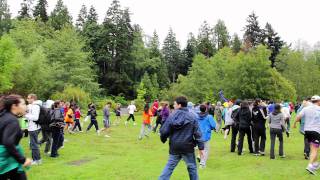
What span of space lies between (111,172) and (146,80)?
2784 inches

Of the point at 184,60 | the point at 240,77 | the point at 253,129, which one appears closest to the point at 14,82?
the point at 240,77

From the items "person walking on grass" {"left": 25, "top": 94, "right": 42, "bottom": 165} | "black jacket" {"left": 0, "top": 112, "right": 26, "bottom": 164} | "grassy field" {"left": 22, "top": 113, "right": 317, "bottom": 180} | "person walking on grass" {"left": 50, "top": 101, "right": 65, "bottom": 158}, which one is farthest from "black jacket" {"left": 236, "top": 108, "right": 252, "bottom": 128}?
"black jacket" {"left": 0, "top": 112, "right": 26, "bottom": 164}

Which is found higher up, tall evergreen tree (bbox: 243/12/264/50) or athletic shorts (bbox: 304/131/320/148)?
tall evergreen tree (bbox: 243/12/264/50)

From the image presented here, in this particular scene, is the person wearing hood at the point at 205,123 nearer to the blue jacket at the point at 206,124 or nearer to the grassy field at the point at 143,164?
the blue jacket at the point at 206,124

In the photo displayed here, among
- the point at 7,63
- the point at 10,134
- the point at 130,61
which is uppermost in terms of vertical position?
the point at 130,61

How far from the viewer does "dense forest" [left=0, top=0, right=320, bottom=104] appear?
51000 mm

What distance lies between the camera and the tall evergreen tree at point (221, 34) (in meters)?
100

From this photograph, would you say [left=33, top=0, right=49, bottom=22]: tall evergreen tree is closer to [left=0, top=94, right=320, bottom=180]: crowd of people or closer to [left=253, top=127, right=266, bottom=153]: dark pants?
[left=0, top=94, right=320, bottom=180]: crowd of people

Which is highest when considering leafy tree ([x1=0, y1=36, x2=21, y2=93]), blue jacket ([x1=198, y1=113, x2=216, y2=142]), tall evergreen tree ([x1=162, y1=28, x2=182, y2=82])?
tall evergreen tree ([x1=162, y1=28, x2=182, y2=82])

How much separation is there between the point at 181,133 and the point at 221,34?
95152 mm

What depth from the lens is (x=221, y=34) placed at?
332 ft

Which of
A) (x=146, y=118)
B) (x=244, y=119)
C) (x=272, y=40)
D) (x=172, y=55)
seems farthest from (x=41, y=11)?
(x=244, y=119)

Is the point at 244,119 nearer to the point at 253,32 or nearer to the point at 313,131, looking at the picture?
the point at 313,131

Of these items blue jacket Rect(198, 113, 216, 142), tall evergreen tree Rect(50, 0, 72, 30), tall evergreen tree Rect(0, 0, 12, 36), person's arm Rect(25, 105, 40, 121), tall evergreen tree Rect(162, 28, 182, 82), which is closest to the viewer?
person's arm Rect(25, 105, 40, 121)
